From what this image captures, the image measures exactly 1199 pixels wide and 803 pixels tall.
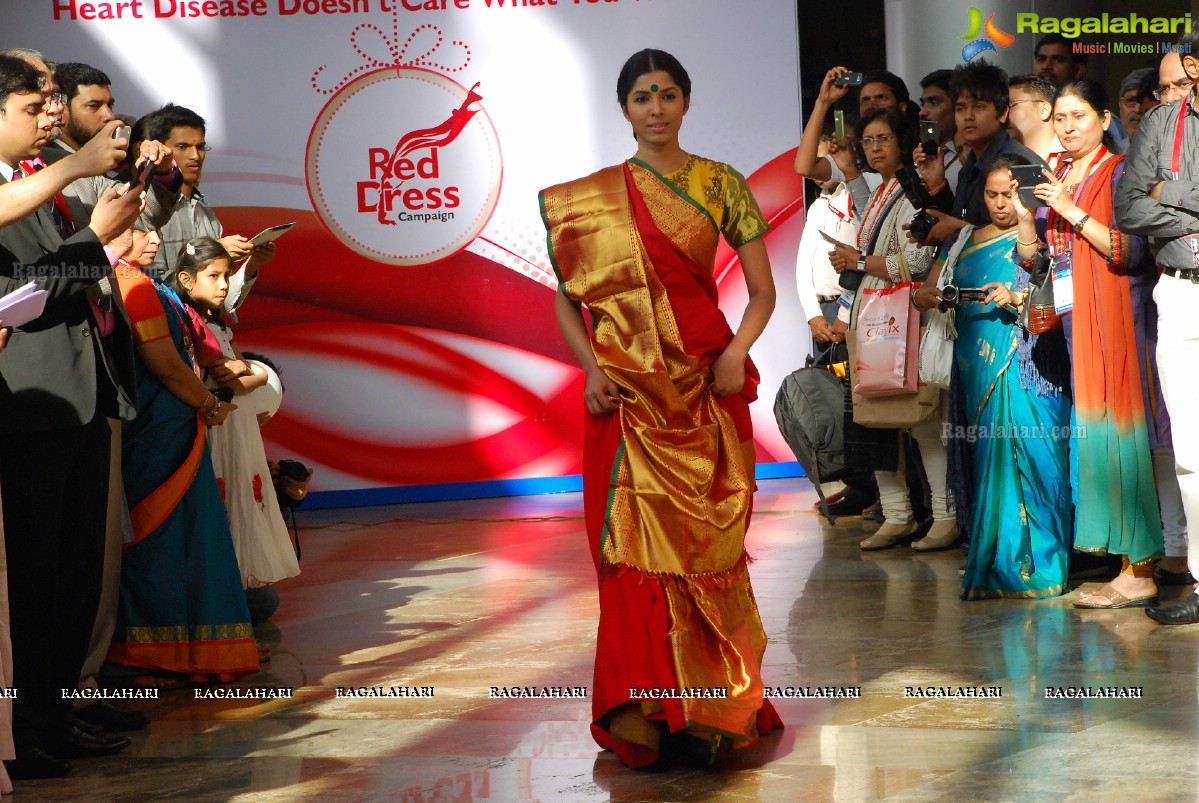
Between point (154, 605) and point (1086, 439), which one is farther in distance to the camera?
point (1086, 439)

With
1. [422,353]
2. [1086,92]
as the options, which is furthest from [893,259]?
[422,353]

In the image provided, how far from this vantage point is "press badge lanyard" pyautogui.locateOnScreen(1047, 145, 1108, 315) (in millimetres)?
4902

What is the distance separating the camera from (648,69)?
3.56 metres

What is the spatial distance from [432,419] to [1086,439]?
4143mm

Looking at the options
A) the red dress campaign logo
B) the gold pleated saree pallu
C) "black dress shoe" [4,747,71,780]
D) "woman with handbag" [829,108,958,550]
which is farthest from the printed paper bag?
"black dress shoe" [4,747,71,780]

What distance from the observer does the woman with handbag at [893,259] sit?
5.94 meters

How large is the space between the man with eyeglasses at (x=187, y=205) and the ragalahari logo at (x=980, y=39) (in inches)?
141

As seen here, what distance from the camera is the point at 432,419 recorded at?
8.23 m

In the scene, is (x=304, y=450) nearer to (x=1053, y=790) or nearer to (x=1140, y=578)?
(x=1140, y=578)

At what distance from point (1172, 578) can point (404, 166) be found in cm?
453

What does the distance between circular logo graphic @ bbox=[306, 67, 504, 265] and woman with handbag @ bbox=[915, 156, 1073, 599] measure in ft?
11.5

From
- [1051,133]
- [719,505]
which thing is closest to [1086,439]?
[1051,133]

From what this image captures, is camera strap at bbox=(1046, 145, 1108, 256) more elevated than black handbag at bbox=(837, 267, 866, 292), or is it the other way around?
camera strap at bbox=(1046, 145, 1108, 256)

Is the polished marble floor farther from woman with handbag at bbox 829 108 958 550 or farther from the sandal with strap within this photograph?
woman with handbag at bbox 829 108 958 550
